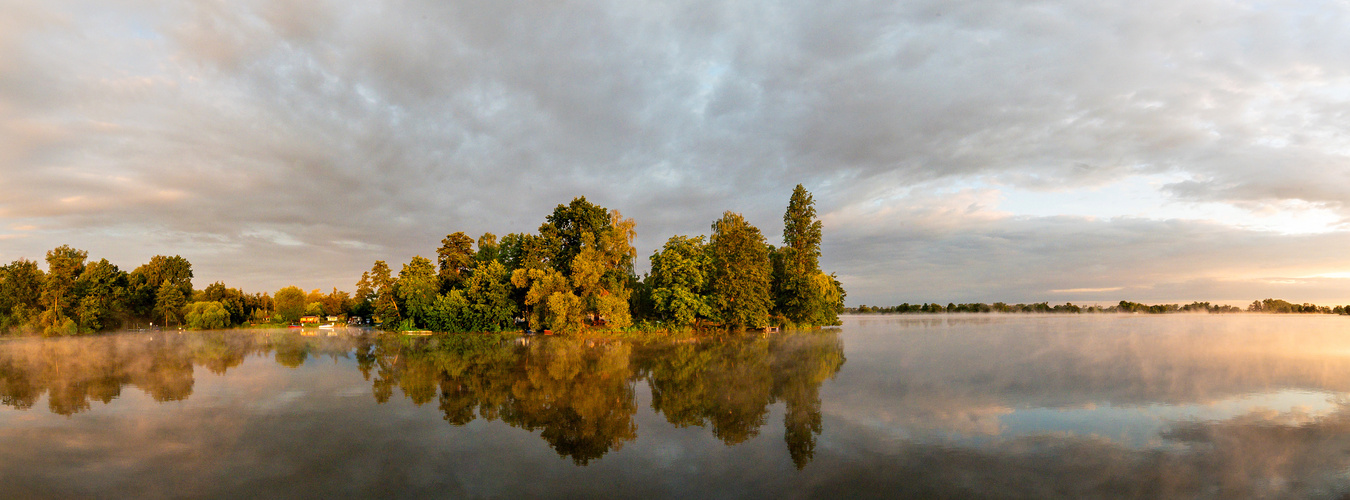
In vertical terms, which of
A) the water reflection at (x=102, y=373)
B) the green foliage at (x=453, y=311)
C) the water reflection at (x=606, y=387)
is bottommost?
the water reflection at (x=102, y=373)

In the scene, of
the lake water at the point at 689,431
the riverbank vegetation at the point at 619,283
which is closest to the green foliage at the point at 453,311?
the riverbank vegetation at the point at 619,283

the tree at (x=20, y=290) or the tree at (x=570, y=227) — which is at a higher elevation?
the tree at (x=570, y=227)

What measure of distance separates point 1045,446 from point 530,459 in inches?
462

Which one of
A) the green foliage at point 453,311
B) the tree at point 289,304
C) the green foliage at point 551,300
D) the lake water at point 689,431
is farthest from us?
the tree at point 289,304

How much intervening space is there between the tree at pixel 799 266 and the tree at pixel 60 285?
315 feet

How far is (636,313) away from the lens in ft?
217

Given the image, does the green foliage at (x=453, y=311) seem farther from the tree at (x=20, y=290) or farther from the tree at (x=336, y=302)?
the tree at (x=336, y=302)

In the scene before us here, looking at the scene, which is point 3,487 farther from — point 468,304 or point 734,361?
point 468,304

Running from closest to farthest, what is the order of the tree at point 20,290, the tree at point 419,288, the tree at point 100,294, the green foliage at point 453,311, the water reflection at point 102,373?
1. the water reflection at point 102,373
2. the green foliage at point 453,311
3. the tree at point 419,288
4. the tree at point 20,290
5. the tree at point 100,294

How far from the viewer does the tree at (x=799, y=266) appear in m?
63.6

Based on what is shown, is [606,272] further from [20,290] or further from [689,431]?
[20,290]

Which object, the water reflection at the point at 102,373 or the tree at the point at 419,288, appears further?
the tree at the point at 419,288

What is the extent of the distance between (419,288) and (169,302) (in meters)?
55.5

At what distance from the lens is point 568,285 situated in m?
56.5
